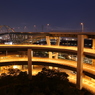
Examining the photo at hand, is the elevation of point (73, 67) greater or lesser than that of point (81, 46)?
lesser

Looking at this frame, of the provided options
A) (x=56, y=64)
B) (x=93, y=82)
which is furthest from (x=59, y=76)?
(x=93, y=82)

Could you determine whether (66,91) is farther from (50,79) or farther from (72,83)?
(72,83)

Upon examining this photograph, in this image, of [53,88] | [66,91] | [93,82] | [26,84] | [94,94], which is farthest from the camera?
[93,82]

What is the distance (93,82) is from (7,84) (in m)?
23.6

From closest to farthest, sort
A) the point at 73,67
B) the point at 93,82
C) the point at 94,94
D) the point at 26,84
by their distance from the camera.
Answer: the point at 26,84
the point at 94,94
the point at 73,67
the point at 93,82

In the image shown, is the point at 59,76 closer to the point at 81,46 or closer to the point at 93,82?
the point at 81,46

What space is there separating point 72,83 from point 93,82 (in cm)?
615

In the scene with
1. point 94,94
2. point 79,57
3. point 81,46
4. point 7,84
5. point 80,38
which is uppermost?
point 80,38

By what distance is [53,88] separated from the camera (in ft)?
70.3

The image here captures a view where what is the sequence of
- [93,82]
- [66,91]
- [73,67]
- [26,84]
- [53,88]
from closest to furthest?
[66,91], [53,88], [26,84], [73,67], [93,82]

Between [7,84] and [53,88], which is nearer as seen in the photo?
[53,88]

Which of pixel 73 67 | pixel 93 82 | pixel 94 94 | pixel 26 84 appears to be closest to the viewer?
pixel 26 84

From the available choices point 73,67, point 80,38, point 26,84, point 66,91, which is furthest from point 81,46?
point 26,84

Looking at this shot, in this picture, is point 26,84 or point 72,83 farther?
point 72,83
